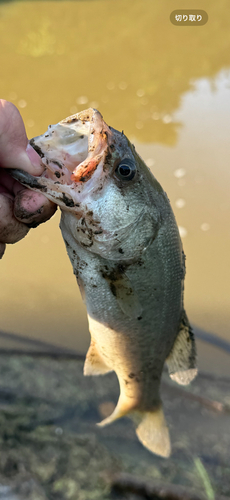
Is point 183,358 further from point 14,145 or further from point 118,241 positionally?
point 14,145

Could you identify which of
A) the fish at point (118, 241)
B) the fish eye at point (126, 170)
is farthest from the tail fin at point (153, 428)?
the fish eye at point (126, 170)

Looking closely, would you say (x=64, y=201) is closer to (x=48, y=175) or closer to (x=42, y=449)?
(x=48, y=175)

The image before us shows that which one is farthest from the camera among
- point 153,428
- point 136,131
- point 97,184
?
point 136,131

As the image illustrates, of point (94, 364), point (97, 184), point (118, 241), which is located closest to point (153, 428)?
point (94, 364)

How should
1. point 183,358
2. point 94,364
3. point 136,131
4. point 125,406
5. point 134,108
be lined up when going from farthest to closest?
point 134,108, point 136,131, point 125,406, point 94,364, point 183,358

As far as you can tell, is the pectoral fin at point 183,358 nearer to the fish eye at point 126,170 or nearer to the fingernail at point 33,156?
the fish eye at point 126,170

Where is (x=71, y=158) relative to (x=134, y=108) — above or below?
below
